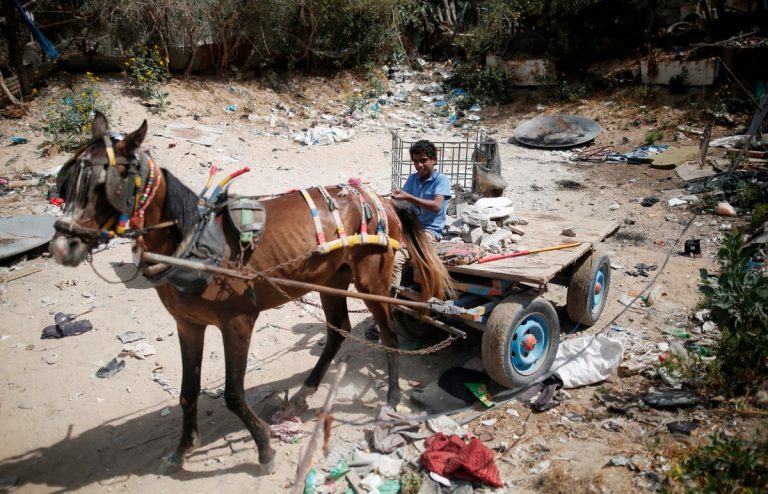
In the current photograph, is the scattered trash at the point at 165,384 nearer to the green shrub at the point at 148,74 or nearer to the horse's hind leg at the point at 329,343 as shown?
the horse's hind leg at the point at 329,343

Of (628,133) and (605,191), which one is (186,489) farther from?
(628,133)

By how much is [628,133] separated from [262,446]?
11941mm

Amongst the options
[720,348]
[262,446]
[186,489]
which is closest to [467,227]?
[720,348]

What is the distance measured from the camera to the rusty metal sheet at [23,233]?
20.7 ft

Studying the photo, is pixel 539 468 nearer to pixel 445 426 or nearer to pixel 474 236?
pixel 445 426

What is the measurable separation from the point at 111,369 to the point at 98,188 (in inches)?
98.0

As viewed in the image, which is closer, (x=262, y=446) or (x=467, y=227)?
(x=262, y=446)

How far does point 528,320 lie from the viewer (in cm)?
412

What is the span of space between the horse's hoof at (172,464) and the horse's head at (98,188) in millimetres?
1617

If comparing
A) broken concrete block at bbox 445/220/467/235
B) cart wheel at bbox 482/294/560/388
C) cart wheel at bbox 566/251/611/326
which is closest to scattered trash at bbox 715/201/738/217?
cart wheel at bbox 566/251/611/326

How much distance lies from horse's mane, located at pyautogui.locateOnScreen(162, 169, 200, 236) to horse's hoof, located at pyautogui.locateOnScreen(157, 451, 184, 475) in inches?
63.0

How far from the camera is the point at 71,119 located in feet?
30.3

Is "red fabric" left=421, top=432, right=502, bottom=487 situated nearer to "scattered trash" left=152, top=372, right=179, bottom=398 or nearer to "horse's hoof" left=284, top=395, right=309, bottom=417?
"horse's hoof" left=284, top=395, right=309, bottom=417

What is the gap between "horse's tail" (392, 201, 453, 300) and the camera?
3912 millimetres
